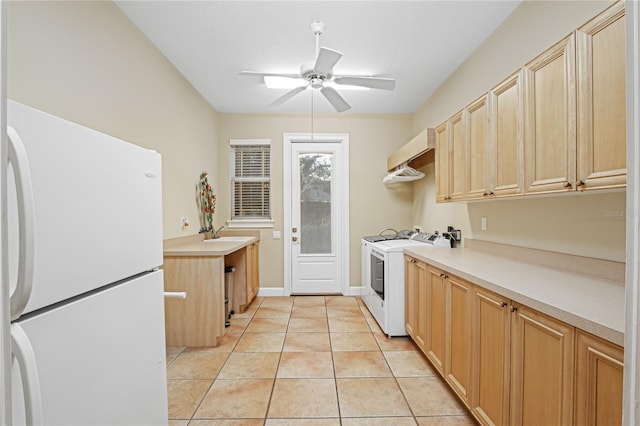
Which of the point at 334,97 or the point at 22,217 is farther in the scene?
the point at 334,97

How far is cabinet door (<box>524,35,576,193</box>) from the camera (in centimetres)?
137

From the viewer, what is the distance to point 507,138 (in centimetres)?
186

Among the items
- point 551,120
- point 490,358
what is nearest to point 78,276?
point 490,358

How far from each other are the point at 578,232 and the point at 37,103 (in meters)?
3.01

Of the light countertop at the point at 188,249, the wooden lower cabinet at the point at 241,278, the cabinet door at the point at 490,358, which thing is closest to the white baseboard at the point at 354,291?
the wooden lower cabinet at the point at 241,278

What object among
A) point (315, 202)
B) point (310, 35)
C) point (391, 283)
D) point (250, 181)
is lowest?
point (391, 283)

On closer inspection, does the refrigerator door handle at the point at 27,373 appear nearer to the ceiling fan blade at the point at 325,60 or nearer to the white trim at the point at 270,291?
the ceiling fan blade at the point at 325,60

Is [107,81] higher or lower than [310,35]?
lower

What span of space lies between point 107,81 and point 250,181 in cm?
247

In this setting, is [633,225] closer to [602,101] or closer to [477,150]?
[602,101]

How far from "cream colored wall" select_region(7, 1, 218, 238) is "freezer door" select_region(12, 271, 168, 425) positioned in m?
1.24

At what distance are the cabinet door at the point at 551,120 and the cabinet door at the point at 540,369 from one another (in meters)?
0.68

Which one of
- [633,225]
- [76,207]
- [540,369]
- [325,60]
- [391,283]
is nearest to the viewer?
[633,225]

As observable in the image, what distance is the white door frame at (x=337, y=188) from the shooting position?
4.34 m
